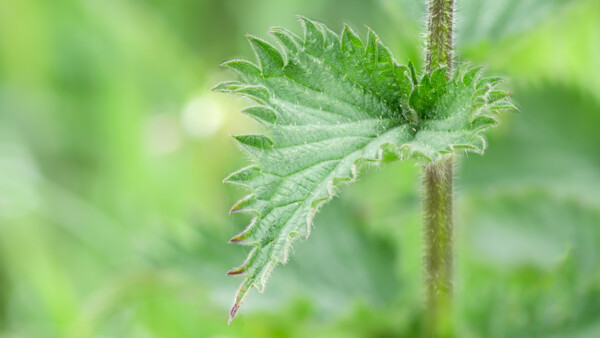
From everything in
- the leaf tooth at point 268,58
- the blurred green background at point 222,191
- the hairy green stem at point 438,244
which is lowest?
the hairy green stem at point 438,244

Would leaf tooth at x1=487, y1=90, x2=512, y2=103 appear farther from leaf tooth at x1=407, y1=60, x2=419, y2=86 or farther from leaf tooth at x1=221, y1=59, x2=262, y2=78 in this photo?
leaf tooth at x1=221, y1=59, x2=262, y2=78

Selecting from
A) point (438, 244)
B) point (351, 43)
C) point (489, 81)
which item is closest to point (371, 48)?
point (351, 43)

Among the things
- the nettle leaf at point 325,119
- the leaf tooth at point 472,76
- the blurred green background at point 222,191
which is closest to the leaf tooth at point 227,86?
the nettle leaf at point 325,119

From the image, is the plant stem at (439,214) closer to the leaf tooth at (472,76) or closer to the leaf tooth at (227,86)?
the leaf tooth at (472,76)

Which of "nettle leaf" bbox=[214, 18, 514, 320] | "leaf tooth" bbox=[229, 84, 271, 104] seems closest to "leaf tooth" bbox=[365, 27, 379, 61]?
"nettle leaf" bbox=[214, 18, 514, 320]

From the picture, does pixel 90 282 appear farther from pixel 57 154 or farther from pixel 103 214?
pixel 57 154

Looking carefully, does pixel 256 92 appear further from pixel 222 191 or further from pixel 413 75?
pixel 222 191
